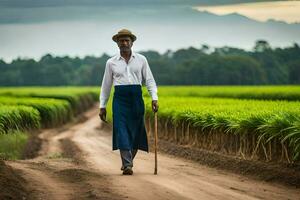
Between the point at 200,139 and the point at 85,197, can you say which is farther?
the point at 200,139

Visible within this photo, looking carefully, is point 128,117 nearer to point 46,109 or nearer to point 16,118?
point 16,118

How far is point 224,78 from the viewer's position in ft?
409

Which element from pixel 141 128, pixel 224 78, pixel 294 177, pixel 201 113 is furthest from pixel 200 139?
pixel 224 78

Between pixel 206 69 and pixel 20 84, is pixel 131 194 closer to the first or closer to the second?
pixel 206 69

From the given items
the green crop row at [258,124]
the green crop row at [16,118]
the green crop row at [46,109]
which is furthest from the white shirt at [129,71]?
the green crop row at [46,109]

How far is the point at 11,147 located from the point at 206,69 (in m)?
105

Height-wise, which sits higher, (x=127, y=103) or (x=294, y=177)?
(x=127, y=103)

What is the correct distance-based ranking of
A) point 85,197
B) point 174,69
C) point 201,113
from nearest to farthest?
point 85,197 < point 201,113 < point 174,69

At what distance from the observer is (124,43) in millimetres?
14367

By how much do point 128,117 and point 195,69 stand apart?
11547 centimetres

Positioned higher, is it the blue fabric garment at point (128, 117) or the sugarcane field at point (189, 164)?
the blue fabric garment at point (128, 117)

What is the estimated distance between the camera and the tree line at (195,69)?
125562 mm

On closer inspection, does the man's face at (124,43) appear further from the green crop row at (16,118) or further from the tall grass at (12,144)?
the green crop row at (16,118)

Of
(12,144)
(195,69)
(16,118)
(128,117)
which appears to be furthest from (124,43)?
(195,69)
